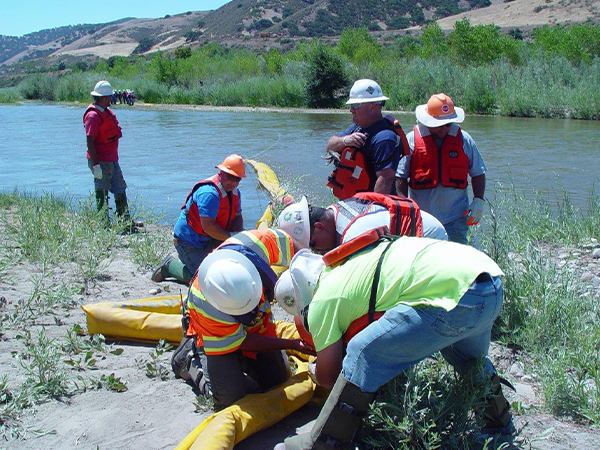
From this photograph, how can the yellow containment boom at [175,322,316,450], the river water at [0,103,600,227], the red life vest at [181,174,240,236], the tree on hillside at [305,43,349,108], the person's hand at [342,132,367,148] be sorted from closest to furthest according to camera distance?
the yellow containment boom at [175,322,316,450]
the person's hand at [342,132,367,148]
the red life vest at [181,174,240,236]
the river water at [0,103,600,227]
the tree on hillside at [305,43,349,108]

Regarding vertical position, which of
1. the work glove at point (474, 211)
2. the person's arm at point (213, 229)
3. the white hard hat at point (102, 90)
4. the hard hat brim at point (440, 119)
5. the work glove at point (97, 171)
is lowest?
the person's arm at point (213, 229)

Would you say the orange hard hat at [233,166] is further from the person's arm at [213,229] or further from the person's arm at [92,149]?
the person's arm at [92,149]

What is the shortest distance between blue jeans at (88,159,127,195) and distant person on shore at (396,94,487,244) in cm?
454

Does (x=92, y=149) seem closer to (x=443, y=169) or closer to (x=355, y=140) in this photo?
(x=355, y=140)

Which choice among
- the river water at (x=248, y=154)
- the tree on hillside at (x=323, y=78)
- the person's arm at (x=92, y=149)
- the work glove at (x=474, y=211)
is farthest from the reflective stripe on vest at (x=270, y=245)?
the tree on hillside at (x=323, y=78)

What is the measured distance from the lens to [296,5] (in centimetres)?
11906

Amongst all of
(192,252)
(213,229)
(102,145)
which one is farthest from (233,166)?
(102,145)

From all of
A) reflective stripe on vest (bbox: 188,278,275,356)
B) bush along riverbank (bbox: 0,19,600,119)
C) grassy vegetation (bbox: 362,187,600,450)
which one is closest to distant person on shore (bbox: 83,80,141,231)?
reflective stripe on vest (bbox: 188,278,275,356)

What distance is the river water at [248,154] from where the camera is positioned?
36.7 ft

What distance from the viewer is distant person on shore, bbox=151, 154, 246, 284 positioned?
5.60 metres

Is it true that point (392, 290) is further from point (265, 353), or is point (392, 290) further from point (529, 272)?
point (529, 272)

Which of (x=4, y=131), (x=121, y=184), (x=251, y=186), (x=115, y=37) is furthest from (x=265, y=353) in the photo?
(x=115, y=37)

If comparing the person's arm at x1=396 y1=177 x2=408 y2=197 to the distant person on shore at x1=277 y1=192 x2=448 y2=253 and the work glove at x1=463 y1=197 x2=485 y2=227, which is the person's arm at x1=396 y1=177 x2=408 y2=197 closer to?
the work glove at x1=463 y1=197 x2=485 y2=227

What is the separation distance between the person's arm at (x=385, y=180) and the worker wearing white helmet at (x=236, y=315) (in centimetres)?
148
